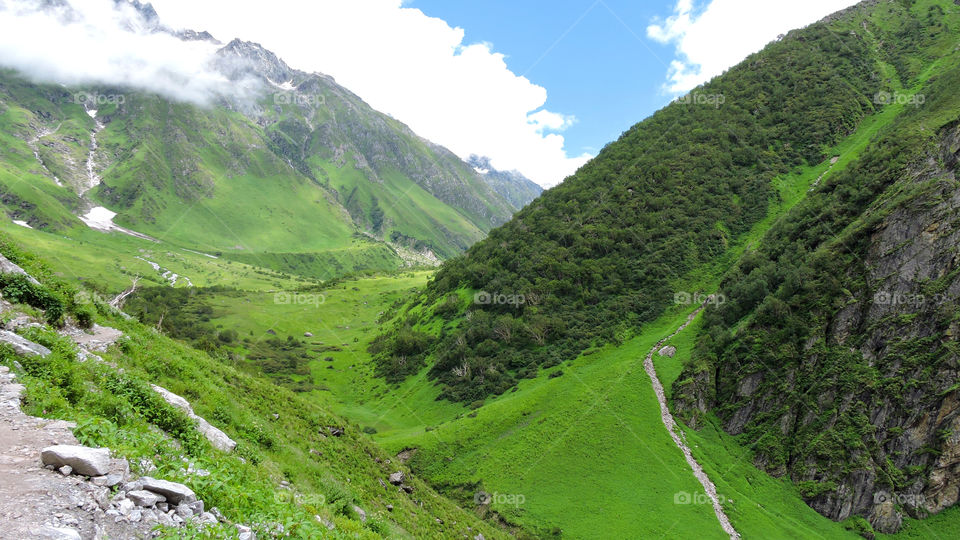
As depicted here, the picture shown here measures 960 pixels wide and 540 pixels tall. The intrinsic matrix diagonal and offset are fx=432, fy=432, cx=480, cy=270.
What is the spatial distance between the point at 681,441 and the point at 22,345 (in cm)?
5886

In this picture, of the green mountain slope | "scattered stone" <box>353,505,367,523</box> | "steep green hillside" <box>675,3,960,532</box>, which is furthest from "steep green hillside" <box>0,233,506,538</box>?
"steep green hillside" <box>675,3,960,532</box>

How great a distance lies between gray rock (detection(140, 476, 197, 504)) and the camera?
7717mm

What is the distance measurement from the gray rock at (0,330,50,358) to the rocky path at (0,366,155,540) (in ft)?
12.4

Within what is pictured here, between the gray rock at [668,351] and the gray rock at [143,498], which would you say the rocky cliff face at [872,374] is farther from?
the gray rock at [143,498]

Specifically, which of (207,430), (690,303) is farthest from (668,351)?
(207,430)

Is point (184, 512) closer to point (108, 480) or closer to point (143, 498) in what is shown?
point (143, 498)

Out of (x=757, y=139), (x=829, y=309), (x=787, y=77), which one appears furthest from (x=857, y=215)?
(x=787, y=77)

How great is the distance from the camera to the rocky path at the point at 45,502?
6262mm

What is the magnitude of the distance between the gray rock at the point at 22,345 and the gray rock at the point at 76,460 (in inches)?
217

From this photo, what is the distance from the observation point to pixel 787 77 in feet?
433

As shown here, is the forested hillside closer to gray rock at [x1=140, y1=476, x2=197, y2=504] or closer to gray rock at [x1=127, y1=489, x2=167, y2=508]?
gray rock at [x1=140, y1=476, x2=197, y2=504]

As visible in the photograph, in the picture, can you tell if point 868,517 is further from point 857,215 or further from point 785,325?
point 857,215

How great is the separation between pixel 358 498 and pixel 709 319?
198 ft

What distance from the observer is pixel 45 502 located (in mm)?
6691
